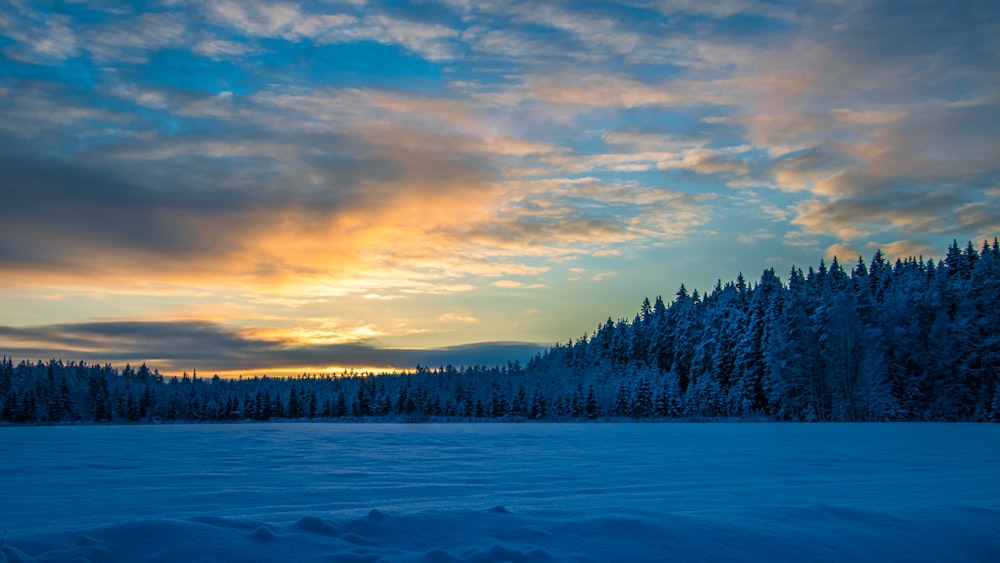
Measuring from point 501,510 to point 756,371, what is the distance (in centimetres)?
8004

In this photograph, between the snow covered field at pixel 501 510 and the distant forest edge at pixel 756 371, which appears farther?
the distant forest edge at pixel 756 371

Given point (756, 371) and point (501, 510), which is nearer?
point (501, 510)

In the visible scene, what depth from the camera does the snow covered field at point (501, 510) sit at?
5344 mm

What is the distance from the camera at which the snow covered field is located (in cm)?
534

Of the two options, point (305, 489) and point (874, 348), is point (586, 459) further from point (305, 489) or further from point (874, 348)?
point (874, 348)

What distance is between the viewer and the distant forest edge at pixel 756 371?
58.7m

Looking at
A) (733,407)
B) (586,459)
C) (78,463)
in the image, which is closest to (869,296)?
(733,407)

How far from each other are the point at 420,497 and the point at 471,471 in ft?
13.7

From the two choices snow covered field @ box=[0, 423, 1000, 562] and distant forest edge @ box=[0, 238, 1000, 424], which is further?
distant forest edge @ box=[0, 238, 1000, 424]

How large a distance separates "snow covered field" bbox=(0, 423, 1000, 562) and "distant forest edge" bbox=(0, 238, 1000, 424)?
5246 cm

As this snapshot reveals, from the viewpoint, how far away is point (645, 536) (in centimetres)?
580

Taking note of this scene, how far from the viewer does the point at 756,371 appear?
261 feet

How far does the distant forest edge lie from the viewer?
58.7 metres

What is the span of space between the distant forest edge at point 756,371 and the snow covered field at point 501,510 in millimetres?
52461
